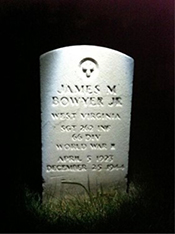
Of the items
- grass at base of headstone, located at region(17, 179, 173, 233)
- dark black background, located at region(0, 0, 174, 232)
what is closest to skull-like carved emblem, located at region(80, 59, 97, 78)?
grass at base of headstone, located at region(17, 179, 173, 233)

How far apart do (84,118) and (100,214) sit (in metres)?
0.72

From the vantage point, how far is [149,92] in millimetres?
4016

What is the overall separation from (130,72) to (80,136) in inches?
24.4

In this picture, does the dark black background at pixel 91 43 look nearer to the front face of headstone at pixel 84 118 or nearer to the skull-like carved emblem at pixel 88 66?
the front face of headstone at pixel 84 118

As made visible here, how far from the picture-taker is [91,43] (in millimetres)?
3848

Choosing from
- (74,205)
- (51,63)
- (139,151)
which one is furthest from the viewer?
(139,151)

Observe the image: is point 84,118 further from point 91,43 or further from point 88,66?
point 91,43

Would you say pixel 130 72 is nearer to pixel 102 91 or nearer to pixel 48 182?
pixel 102 91

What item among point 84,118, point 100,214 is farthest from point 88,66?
point 100,214

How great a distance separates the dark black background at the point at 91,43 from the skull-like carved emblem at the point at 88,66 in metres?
1.41

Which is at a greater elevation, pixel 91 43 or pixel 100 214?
pixel 91 43

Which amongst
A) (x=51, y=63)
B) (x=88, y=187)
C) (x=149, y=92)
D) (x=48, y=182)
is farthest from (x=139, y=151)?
(x=51, y=63)

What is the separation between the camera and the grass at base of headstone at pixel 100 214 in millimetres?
2285

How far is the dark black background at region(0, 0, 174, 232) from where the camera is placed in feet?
12.0
